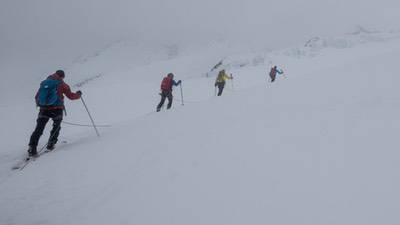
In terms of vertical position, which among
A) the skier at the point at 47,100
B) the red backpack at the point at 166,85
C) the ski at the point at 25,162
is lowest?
the ski at the point at 25,162

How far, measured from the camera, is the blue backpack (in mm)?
9242

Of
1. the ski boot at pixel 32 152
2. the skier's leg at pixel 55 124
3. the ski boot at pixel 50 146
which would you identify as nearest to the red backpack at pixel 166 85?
the skier's leg at pixel 55 124

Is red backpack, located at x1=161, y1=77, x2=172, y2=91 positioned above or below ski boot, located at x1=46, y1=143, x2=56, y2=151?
above

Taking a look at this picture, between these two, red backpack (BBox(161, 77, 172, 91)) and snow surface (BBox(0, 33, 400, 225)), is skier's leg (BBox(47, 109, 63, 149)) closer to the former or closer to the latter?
snow surface (BBox(0, 33, 400, 225))

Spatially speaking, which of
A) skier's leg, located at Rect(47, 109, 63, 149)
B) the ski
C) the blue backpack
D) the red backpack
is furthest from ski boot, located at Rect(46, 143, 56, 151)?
the red backpack

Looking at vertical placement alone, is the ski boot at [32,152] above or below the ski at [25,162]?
above

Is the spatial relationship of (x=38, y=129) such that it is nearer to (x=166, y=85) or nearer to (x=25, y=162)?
(x=25, y=162)

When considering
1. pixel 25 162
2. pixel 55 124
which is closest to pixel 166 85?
pixel 55 124

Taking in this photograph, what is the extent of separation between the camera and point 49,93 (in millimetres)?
9336

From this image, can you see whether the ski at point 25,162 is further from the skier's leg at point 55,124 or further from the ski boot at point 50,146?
the skier's leg at point 55,124

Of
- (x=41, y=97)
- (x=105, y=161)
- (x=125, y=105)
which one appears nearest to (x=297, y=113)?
(x=105, y=161)

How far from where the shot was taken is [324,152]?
520cm

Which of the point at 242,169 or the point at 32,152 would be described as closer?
the point at 242,169

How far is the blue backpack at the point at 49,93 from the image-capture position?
30.3 ft
